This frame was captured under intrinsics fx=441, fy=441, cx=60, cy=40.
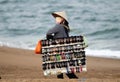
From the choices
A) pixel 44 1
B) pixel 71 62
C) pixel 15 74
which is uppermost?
pixel 71 62

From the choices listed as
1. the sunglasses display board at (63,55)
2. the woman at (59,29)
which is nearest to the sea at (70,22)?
the woman at (59,29)

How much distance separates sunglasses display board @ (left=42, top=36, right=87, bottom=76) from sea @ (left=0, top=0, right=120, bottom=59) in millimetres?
3134

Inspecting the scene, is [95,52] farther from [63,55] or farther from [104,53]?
[63,55]

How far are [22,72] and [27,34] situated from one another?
8.23 metres

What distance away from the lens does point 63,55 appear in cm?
795

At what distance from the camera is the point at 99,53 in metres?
14.3

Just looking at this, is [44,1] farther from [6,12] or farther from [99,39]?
[99,39]

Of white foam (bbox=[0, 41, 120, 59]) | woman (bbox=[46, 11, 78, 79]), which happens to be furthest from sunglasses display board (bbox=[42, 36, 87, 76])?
white foam (bbox=[0, 41, 120, 59])

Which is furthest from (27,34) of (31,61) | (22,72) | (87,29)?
(22,72)

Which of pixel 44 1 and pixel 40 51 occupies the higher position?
pixel 40 51

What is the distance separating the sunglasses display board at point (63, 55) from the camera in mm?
7891

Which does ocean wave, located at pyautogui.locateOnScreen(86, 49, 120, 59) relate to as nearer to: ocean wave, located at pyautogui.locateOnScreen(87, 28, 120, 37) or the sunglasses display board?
ocean wave, located at pyautogui.locateOnScreen(87, 28, 120, 37)

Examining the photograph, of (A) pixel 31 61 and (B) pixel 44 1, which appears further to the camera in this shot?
(B) pixel 44 1

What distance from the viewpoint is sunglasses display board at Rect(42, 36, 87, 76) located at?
789 centimetres
